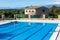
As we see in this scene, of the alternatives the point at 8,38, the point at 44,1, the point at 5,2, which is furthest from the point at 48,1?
the point at 8,38

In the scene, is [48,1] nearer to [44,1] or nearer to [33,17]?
[44,1]

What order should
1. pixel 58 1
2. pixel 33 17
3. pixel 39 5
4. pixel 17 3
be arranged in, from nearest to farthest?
pixel 33 17, pixel 58 1, pixel 17 3, pixel 39 5

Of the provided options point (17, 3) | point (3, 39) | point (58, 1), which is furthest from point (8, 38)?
point (17, 3)

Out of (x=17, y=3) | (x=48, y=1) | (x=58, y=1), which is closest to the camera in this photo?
(x=58, y=1)

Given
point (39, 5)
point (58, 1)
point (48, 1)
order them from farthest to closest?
1. point (39, 5)
2. point (48, 1)
3. point (58, 1)

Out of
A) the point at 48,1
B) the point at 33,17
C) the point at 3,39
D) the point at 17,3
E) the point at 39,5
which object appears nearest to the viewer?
the point at 3,39

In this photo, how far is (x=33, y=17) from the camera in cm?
2406

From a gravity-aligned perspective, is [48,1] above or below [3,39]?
above

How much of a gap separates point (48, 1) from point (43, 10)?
470 centimetres

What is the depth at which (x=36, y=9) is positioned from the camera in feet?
124

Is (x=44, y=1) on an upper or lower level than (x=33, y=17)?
upper

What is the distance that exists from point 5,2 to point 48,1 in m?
8.83

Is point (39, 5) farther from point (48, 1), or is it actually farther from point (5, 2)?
point (5, 2)

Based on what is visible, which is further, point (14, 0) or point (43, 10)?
point (43, 10)
